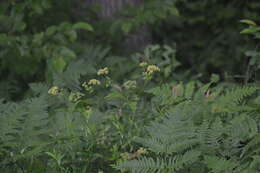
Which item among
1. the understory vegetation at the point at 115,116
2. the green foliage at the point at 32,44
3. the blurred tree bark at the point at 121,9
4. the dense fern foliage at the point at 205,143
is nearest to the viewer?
the dense fern foliage at the point at 205,143

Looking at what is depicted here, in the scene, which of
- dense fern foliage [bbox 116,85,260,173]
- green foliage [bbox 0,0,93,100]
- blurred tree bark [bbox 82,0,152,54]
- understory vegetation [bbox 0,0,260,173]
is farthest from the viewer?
blurred tree bark [bbox 82,0,152,54]

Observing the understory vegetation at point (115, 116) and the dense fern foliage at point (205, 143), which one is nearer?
the dense fern foliage at point (205, 143)

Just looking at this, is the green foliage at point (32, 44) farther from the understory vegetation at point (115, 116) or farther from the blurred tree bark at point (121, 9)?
the blurred tree bark at point (121, 9)

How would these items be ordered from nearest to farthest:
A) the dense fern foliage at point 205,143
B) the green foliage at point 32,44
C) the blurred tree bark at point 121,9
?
Answer: the dense fern foliage at point 205,143 < the green foliage at point 32,44 < the blurred tree bark at point 121,9

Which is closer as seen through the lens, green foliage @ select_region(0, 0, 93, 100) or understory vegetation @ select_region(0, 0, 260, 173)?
understory vegetation @ select_region(0, 0, 260, 173)

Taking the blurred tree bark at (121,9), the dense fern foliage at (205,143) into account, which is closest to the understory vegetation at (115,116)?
the dense fern foliage at (205,143)

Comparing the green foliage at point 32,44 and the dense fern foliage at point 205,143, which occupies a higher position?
the green foliage at point 32,44

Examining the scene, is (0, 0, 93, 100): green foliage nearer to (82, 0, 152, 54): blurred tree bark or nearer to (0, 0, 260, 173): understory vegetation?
(0, 0, 260, 173): understory vegetation

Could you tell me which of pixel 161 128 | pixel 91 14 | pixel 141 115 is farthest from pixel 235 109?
pixel 91 14

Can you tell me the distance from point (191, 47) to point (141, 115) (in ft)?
13.6

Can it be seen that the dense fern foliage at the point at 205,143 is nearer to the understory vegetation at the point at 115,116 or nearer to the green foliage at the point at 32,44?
the understory vegetation at the point at 115,116

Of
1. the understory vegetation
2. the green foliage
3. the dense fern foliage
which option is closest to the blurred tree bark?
the understory vegetation

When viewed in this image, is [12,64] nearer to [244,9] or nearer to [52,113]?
[52,113]

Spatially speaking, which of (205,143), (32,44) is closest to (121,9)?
(32,44)
